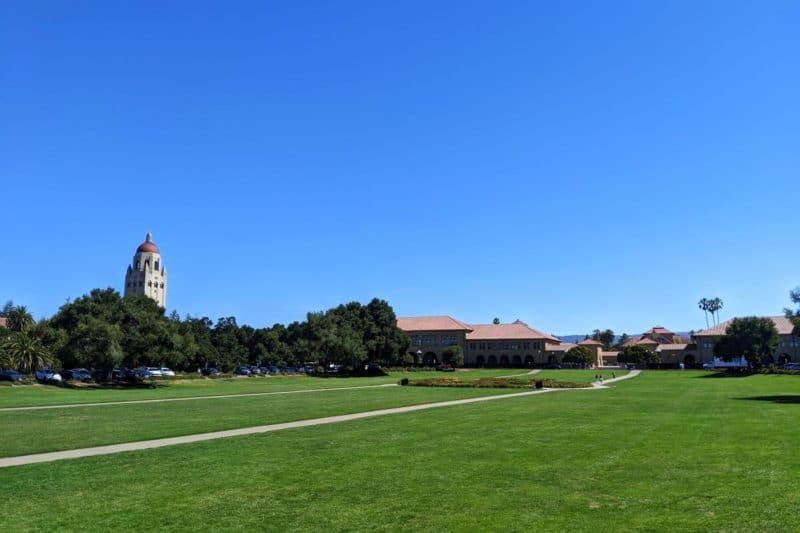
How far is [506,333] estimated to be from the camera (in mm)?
149250

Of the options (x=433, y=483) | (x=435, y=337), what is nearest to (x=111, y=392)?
(x=433, y=483)

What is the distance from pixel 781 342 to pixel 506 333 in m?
55.3

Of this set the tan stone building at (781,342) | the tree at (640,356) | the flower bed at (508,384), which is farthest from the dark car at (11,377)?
the tree at (640,356)

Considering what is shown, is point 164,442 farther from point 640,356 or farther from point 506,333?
point 640,356

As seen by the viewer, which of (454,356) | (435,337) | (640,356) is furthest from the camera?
(435,337)

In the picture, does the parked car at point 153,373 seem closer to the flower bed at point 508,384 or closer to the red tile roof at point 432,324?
the flower bed at point 508,384

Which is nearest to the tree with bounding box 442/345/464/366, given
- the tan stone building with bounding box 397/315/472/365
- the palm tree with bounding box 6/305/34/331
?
the tan stone building with bounding box 397/315/472/365

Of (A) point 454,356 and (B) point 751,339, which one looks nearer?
(B) point 751,339

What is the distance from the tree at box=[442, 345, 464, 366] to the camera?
138 meters

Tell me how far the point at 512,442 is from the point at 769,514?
7.97 meters

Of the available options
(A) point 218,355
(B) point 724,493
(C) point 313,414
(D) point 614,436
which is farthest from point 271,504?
(A) point 218,355

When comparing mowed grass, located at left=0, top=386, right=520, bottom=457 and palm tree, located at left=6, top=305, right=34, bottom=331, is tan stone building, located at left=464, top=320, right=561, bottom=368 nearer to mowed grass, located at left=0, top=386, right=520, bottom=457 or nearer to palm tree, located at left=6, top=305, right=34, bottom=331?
palm tree, located at left=6, top=305, right=34, bottom=331

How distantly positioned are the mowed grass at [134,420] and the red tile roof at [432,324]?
11920 centimetres

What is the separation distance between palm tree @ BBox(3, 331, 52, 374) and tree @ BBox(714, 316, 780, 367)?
9157 centimetres
